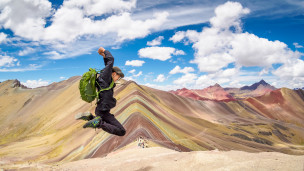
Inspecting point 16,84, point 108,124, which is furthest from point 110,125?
point 16,84

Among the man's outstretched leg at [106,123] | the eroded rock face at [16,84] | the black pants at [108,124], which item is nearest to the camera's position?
the man's outstretched leg at [106,123]

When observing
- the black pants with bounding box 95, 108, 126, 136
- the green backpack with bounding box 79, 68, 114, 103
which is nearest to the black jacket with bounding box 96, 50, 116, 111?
the green backpack with bounding box 79, 68, 114, 103

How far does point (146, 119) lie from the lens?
22172 mm

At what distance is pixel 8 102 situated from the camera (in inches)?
4402

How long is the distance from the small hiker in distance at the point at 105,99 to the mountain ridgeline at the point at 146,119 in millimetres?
11429

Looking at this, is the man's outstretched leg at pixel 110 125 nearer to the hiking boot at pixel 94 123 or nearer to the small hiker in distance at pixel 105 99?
the small hiker in distance at pixel 105 99

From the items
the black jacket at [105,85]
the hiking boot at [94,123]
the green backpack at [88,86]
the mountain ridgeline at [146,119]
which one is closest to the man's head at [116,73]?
the black jacket at [105,85]

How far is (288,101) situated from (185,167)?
155 meters

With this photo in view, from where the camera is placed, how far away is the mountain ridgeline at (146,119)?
29014mm

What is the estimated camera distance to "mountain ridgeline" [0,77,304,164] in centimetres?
2901

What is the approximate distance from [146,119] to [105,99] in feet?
54.1

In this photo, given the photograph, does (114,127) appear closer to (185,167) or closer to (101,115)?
(101,115)

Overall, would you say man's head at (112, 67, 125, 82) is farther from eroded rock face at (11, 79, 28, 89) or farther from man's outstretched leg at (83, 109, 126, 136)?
eroded rock face at (11, 79, 28, 89)

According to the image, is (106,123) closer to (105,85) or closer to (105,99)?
(105,99)
